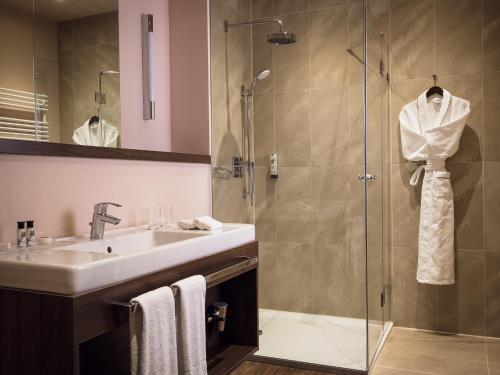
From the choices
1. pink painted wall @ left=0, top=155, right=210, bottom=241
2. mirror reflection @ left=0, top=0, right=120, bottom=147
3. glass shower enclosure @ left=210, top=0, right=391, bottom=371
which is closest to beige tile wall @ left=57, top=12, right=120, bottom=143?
mirror reflection @ left=0, top=0, right=120, bottom=147

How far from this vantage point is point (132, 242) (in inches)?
77.2

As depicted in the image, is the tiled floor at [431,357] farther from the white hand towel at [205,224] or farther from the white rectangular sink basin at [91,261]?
the white rectangular sink basin at [91,261]

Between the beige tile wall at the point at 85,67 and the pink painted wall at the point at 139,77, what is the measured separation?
2.5 inches

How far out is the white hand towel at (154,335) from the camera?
1.39 meters

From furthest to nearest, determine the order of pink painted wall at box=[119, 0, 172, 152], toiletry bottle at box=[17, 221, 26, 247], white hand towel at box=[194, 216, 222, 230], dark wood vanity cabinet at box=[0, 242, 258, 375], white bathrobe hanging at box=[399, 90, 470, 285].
Answer: white bathrobe hanging at box=[399, 90, 470, 285] → pink painted wall at box=[119, 0, 172, 152] → white hand towel at box=[194, 216, 222, 230] → toiletry bottle at box=[17, 221, 26, 247] → dark wood vanity cabinet at box=[0, 242, 258, 375]

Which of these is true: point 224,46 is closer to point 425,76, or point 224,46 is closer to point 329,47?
point 329,47

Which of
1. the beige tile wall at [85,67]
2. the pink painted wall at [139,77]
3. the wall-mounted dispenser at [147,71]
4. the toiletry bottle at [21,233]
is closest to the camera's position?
the toiletry bottle at [21,233]

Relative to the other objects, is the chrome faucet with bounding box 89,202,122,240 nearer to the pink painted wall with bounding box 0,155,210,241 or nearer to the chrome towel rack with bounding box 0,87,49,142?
the pink painted wall with bounding box 0,155,210,241

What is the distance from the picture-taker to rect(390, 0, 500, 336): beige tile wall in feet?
10.8

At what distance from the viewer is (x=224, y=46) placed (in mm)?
2846

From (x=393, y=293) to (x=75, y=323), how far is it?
2820 mm

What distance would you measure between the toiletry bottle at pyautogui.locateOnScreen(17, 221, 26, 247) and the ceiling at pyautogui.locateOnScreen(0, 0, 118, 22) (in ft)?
2.50

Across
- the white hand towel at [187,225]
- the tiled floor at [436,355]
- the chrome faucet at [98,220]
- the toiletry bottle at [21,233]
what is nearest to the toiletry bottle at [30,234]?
the toiletry bottle at [21,233]

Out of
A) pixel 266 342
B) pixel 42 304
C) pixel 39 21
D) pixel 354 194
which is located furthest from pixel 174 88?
pixel 42 304
